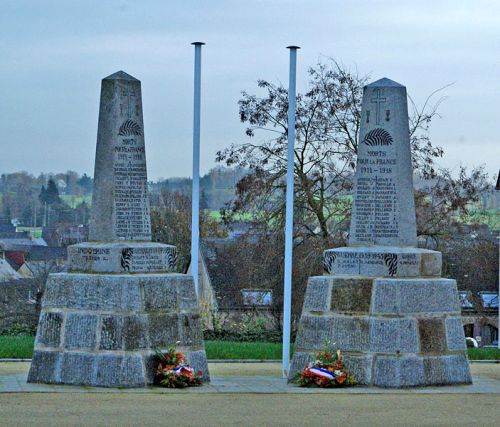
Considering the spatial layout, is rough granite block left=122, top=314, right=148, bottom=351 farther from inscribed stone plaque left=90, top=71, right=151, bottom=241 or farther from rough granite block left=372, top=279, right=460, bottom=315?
rough granite block left=372, top=279, right=460, bottom=315

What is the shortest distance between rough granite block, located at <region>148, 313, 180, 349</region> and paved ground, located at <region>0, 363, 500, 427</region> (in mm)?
668

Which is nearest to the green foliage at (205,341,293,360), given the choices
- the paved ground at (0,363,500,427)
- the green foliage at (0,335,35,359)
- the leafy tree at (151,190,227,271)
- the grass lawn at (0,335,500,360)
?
the grass lawn at (0,335,500,360)

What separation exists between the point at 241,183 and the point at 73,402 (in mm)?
19711

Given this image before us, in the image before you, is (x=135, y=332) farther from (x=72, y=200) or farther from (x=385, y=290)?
(x=72, y=200)

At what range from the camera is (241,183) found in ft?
109

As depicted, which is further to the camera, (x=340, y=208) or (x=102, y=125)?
(x=340, y=208)

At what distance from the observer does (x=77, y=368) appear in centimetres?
1531

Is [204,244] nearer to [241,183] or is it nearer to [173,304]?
[241,183]

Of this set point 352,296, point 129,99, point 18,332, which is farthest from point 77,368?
point 18,332

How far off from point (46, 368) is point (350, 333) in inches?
148

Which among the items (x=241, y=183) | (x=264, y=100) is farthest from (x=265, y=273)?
(x=264, y=100)

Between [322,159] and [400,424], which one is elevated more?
[322,159]

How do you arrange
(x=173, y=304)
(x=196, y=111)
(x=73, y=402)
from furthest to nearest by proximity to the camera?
(x=196, y=111) → (x=173, y=304) → (x=73, y=402)

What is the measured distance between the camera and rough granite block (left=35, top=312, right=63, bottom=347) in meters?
15.5
